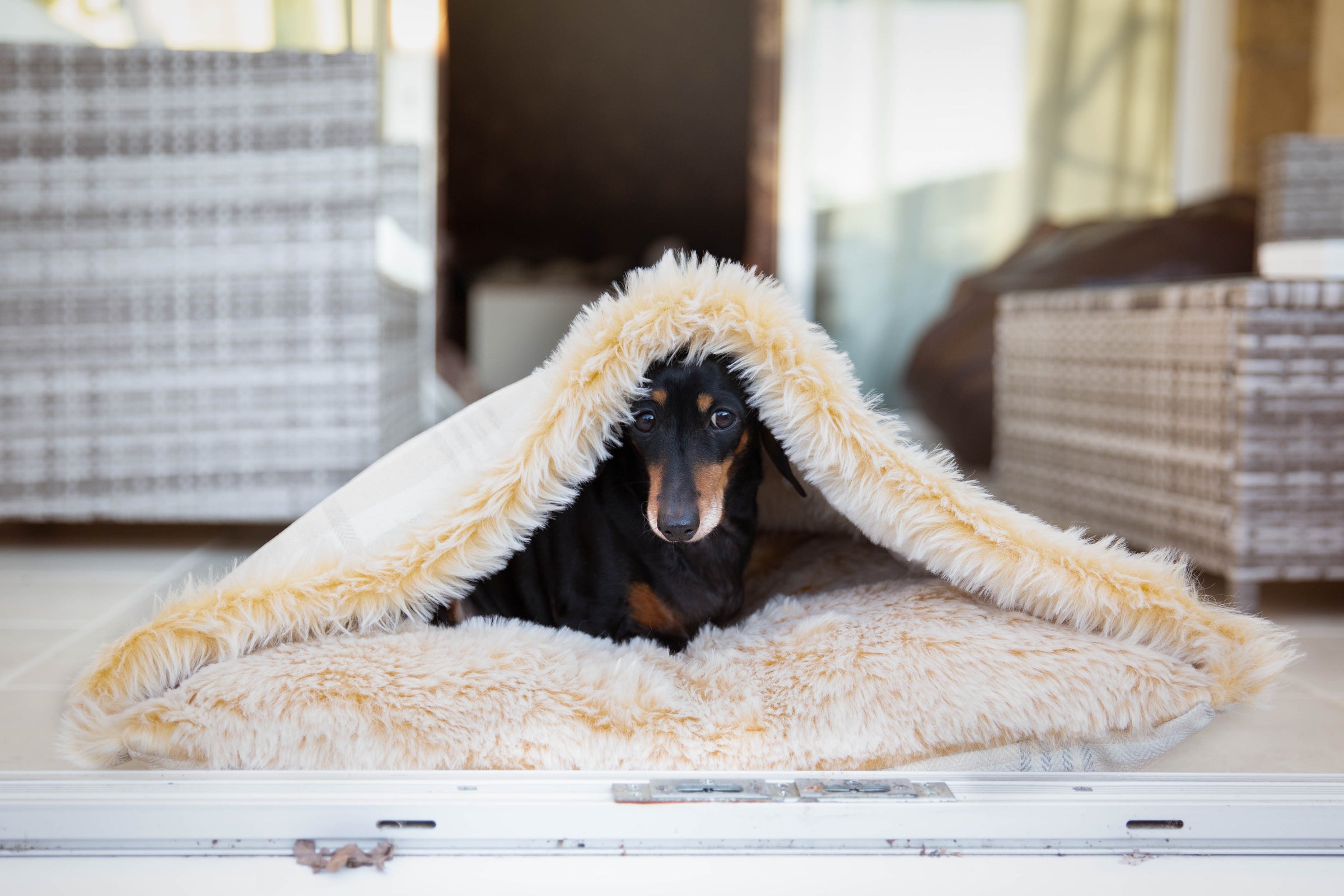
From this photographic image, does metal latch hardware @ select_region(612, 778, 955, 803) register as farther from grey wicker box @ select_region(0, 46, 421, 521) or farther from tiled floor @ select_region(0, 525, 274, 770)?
grey wicker box @ select_region(0, 46, 421, 521)

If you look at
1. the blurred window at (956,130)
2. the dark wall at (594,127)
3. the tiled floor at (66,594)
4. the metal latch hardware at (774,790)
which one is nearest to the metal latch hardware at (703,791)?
the metal latch hardware at (774,790)

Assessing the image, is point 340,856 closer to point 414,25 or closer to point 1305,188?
point 414,25

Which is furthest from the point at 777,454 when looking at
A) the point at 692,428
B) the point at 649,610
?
the point at 649,610

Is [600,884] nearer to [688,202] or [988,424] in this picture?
[988,424]

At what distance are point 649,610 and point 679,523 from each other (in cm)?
22

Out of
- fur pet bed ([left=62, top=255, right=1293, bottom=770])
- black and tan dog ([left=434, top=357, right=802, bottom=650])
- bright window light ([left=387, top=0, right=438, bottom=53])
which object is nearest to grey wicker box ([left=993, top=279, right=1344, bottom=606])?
fur pet bed ([left=62, top=255, right=1293, bottom=770])

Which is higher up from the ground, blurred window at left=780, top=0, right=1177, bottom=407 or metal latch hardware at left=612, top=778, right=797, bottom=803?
blurred window at left=780, top=0, right=1177, bottom=407

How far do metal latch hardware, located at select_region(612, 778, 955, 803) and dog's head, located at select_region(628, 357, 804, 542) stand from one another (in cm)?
28

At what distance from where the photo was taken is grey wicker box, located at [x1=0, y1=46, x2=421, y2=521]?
1824 millimetres

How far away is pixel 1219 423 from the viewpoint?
63.4 inches

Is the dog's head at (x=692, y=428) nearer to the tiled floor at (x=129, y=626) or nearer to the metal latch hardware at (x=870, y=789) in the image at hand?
the metal latch hardware at (x=870, y=789)

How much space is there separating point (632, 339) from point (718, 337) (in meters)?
0.09

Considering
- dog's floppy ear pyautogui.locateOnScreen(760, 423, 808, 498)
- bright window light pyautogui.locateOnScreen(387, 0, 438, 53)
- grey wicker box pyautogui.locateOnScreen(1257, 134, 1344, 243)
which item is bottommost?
dog's floppy ear pyautogui.locateOnScreen(760, 423, 808, 498)

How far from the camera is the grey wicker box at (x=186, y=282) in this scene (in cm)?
182
